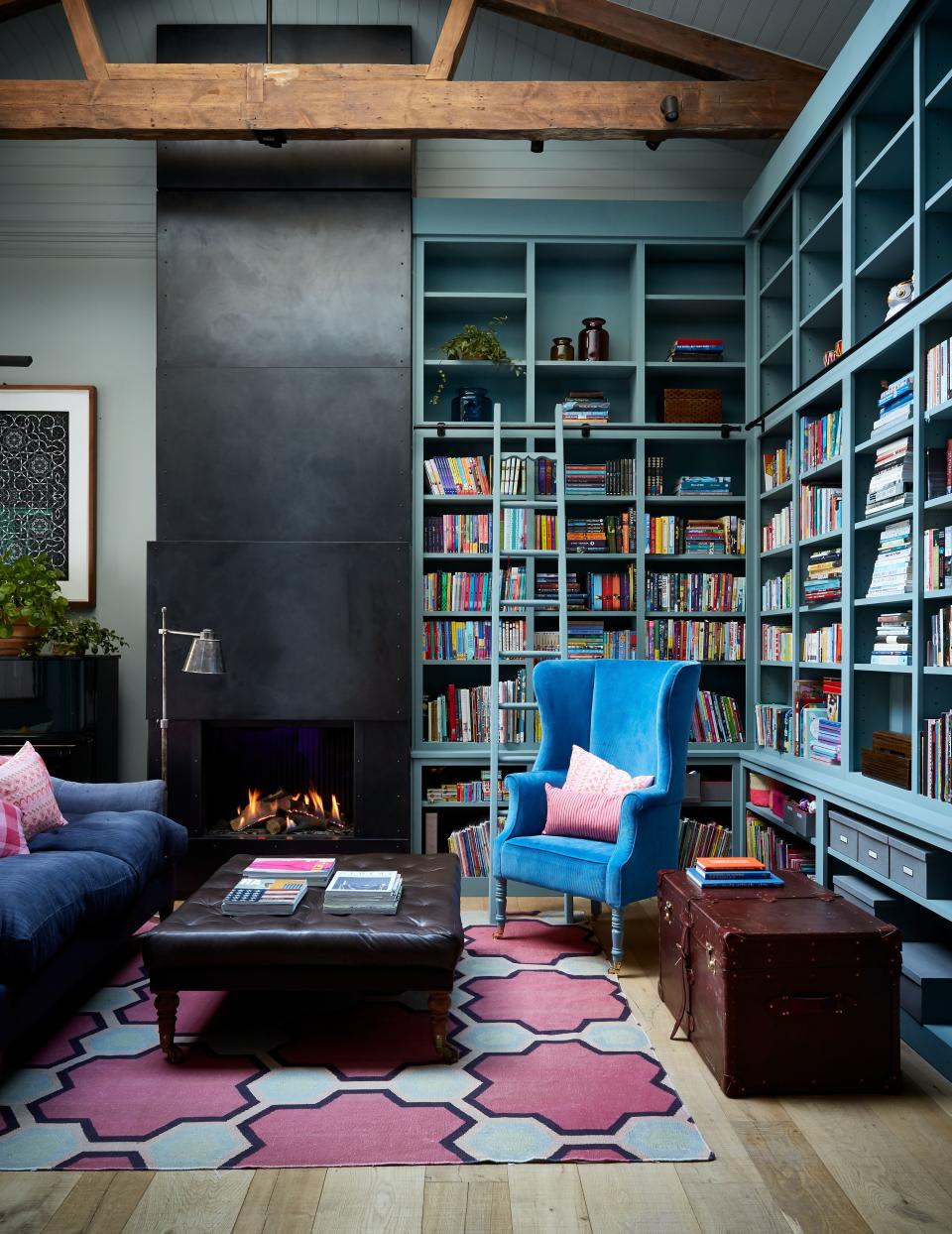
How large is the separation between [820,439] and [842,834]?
166 centimetres

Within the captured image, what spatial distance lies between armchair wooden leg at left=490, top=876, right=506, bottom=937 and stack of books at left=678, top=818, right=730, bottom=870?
116cm

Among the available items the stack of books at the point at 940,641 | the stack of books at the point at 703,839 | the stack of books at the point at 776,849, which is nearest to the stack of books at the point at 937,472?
the stack of books at the point at 940,641

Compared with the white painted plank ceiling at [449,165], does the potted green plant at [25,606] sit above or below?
below

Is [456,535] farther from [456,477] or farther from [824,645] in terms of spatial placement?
[824,645]

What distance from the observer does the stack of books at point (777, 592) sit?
4.64 m

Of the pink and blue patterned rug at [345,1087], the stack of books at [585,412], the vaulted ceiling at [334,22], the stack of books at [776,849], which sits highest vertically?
the vaulted ceiling at [334,22]

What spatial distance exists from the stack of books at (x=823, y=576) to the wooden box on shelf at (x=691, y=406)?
110 cm

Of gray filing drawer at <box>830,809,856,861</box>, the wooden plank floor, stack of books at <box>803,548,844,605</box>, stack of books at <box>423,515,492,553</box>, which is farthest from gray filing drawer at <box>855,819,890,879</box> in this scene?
stack of books at <box>423,515,492,553</box>

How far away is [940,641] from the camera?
3.13 meters

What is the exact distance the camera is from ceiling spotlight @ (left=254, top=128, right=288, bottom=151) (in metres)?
4.51

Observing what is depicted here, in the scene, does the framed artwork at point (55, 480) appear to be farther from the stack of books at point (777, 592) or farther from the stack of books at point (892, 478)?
the stack of books at point (892, 478)

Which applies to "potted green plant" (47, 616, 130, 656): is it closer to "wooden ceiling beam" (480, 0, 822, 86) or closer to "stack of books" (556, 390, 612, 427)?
"stack of books" (556, 390, 612, 427)

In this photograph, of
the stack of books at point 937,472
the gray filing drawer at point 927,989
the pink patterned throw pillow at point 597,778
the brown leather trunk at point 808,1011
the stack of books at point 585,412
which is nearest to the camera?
the brown leather trunk at point 808,1011

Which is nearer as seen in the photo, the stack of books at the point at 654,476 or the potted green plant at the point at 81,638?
the potted green plant at the point at 81,638
